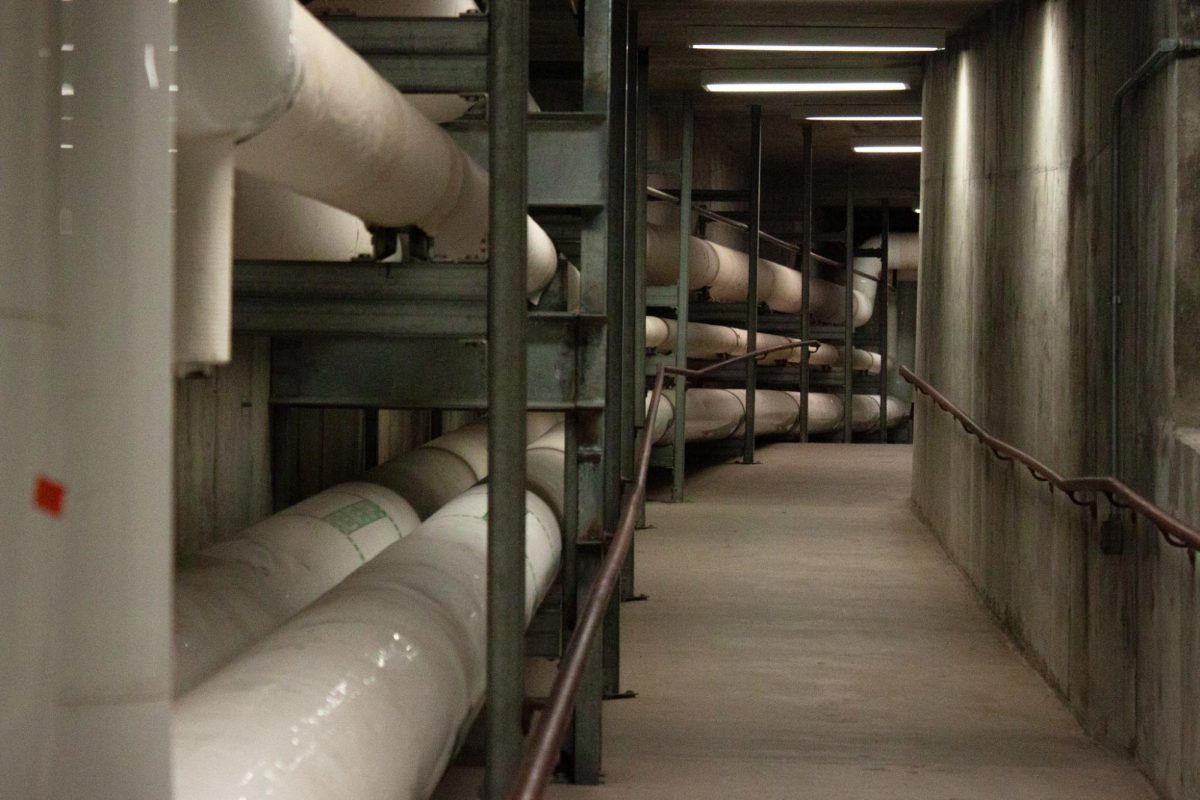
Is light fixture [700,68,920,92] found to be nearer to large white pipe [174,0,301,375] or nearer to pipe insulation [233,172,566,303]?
pipe insulation [233,172,566,303]

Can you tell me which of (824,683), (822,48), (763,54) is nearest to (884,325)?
(763,54)

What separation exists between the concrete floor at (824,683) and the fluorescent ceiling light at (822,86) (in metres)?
2.92

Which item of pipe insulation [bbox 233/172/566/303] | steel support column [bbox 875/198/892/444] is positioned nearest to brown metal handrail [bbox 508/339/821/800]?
pipe insulation [bbox 233/172/566/303]

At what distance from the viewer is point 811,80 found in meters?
9.85

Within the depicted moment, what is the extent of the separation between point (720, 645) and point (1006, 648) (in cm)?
122

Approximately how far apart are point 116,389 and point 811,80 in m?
9.32

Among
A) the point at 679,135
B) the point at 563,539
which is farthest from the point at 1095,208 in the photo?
the point at 679,135

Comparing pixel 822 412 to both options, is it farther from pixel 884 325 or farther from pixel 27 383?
pixel 27 383

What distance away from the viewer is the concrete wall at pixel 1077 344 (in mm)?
3893

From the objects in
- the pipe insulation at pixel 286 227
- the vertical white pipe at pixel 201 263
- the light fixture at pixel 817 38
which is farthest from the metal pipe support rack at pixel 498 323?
the light fixture at pixel 817 38

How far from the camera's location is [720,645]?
636 cm

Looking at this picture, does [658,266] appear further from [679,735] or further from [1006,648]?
[679,735]

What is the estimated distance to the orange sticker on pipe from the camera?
896 mm

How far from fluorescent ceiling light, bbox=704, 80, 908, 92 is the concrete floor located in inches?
115
